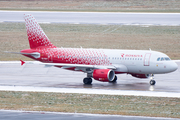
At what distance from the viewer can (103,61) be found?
36.4m

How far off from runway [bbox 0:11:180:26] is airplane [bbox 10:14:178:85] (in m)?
47.3

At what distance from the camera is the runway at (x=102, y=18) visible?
85.6m

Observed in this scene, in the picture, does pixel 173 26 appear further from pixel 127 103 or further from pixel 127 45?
pixel 127 103

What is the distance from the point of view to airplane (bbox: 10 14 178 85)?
34.7 m

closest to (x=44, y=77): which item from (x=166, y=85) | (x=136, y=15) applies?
(x=166, y=85)

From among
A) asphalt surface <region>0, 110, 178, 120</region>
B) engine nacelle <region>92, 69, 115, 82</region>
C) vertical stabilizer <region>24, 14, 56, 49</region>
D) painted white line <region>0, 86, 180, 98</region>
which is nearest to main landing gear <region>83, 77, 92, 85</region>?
engine nacelle <region>92, 69, 115, 82</region>

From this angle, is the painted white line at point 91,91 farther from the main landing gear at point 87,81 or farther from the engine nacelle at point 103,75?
the main landing gear at point 87,81

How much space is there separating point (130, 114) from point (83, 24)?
6305 cm

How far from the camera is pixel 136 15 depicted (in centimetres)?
9550

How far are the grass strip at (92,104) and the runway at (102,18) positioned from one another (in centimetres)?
5624

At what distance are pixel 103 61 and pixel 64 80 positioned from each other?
445cm

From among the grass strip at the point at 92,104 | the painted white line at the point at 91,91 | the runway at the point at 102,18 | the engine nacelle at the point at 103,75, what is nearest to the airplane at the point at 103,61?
the engine nacelle at the point at 103,75

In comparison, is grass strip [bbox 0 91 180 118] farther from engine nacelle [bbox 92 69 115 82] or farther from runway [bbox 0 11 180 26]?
runway [bbox 0 11 180 26]

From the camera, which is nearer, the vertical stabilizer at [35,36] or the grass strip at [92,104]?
the grass strip at [92,104]
